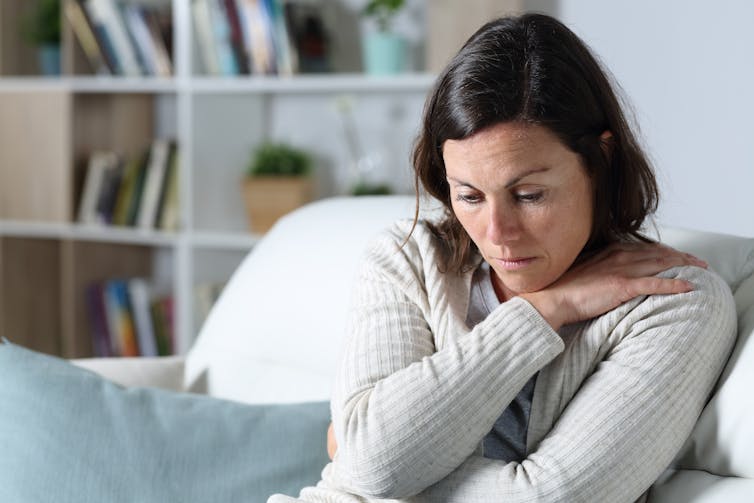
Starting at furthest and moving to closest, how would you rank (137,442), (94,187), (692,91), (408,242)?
(94,187)
(692,91)
(137,442)
(408,242)

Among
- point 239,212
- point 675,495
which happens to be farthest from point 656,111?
point 675,495

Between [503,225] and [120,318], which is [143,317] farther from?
[503,225]

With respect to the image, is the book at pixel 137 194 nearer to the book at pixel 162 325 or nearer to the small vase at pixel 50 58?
the book at pixel 162 325

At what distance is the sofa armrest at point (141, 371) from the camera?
172 centimetres

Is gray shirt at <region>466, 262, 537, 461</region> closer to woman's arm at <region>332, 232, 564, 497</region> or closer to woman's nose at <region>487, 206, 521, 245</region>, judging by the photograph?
woman's arm at <region>332, 232, 564, 497</region>

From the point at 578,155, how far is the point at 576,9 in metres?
1.65

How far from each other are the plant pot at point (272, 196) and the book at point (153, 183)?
1.13ft

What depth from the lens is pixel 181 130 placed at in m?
3.00

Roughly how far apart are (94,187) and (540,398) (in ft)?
7.79

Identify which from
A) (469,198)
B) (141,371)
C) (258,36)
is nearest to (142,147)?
(258,36)

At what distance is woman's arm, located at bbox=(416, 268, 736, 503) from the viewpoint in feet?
3.40

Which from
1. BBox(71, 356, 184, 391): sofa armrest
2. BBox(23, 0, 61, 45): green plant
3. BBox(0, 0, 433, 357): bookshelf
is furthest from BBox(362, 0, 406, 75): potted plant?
BBox(71, 356, 184, 391): sofa armrest

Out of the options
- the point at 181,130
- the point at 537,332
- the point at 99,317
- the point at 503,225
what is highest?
the point at 503,225

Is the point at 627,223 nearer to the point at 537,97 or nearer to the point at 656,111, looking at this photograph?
the point at 537,97
